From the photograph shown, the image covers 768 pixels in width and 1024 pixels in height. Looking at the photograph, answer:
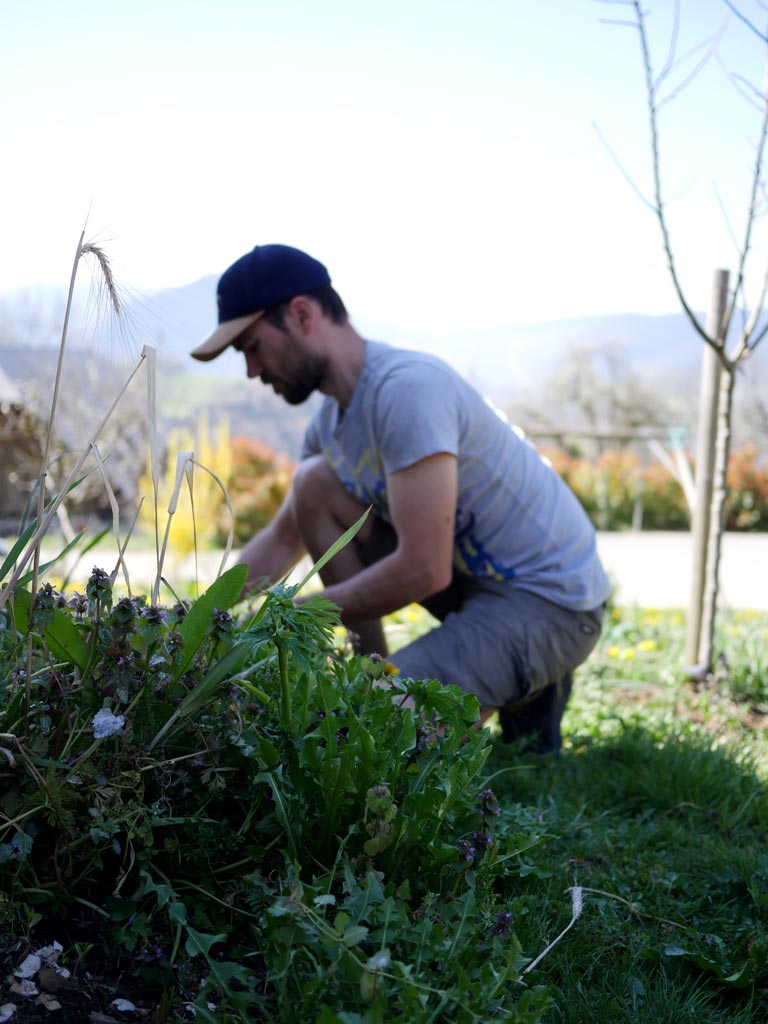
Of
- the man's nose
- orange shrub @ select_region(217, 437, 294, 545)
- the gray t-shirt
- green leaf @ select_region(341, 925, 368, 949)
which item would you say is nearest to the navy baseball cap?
the man's nose

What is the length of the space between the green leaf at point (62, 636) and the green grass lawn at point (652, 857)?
0.74 meters

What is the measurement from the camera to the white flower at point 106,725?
1.15 meters

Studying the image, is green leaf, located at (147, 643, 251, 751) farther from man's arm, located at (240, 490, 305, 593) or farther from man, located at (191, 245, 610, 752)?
man's arm, located at (240, 490, 305, 593)

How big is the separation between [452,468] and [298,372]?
648mm

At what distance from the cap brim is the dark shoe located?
57.7 inches

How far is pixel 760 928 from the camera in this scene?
1667mm

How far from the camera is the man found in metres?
2.69

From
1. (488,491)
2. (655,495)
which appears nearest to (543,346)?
(655,495)

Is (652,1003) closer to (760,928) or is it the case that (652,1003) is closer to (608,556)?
(760,928)

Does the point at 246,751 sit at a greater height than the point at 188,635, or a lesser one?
lesser

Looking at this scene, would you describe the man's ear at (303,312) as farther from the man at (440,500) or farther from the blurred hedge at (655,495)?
the blurred hedge at (655,495)

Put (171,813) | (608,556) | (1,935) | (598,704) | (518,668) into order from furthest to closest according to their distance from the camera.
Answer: (608,556), (598,704), (518,668), (171,813), (1,935)

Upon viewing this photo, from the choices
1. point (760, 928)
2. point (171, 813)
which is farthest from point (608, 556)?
point (171, 813)

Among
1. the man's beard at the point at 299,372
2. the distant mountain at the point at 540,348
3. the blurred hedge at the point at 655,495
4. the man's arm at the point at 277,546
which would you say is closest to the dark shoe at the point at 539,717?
the man's arm at the point at 277,546
